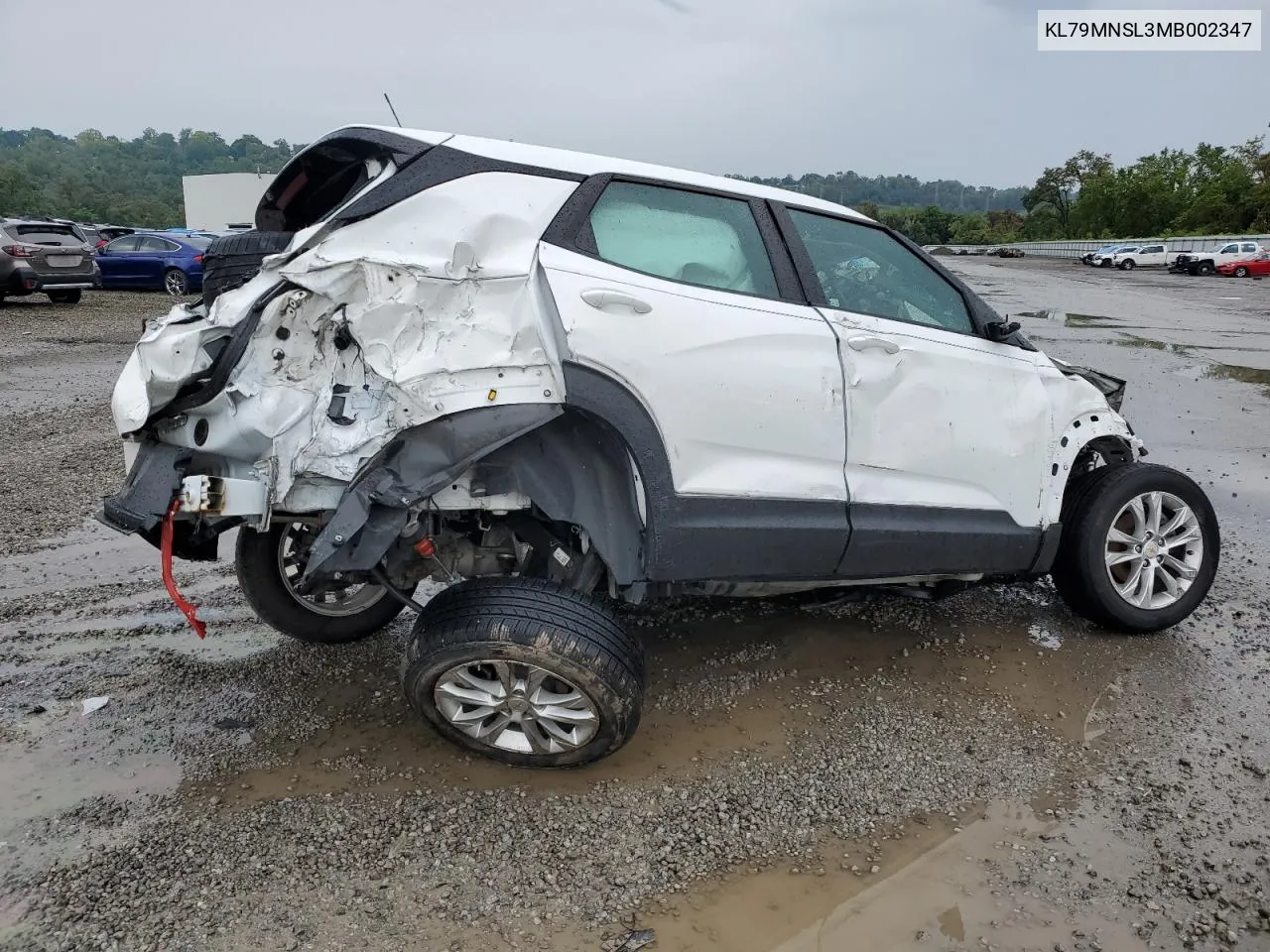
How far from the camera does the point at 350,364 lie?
280cm

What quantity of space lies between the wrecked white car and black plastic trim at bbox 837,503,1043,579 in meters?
0.01

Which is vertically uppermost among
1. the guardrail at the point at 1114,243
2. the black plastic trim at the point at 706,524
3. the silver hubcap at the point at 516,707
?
the guardrail at the point at 1114,243

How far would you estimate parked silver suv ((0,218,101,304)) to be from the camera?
1442 cm

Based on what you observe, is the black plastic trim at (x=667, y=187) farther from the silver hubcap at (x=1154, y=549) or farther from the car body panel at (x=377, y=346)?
the silver hubcap at (x=1154, y=549)

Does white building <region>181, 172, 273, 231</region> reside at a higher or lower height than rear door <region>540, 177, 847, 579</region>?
higher

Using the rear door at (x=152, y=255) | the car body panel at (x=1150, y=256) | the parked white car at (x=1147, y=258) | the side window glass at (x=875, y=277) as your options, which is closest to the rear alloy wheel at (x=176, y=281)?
the rear door at (x=152, y=255)

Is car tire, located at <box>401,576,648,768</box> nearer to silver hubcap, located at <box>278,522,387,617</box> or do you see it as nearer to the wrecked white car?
the wrecked white car

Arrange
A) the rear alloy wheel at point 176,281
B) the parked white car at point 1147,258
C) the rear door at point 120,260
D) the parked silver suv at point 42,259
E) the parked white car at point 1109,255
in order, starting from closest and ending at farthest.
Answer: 1. the parked silver suv at point 42,259
2. the rear alloy wheel at point 176,281
3. the rear door at point 120,260
4. the parked white car at point 1147,258
5. the parked white car at point 1109,255

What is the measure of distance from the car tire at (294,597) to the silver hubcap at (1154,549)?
10.1ft

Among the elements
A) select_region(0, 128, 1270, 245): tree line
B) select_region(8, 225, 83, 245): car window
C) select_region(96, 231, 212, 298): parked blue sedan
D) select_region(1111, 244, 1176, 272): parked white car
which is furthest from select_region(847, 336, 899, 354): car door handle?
select_region(1111, 244, 1176, 272): parked white car

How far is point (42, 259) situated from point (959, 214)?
10018cm

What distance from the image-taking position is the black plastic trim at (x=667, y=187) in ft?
9.51

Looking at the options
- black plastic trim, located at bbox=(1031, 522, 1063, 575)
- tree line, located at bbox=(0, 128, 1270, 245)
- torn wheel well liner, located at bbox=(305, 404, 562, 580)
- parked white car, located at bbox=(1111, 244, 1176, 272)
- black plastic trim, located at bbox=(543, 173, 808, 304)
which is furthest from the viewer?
tree line, located at bbox=(0, 128, 1270, 245)

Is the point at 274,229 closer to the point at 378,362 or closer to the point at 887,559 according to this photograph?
the point at 378,362
